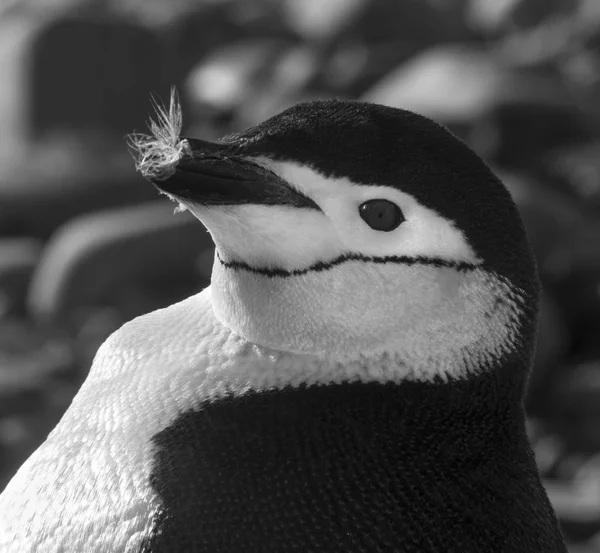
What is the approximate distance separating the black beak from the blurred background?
1.69m

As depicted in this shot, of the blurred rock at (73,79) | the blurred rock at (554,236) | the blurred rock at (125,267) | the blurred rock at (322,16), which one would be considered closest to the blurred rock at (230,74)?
the blurred rock at (322,16)

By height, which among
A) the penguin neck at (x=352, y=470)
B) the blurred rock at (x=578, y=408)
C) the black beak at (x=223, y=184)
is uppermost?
the black beak at (x=223, y=184)

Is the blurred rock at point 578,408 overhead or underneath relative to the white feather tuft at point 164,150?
underneath

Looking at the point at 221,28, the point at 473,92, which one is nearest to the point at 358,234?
the point at 473,92

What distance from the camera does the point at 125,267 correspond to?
9.20 feet

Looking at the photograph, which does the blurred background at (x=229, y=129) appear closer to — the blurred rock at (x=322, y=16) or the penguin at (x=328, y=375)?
the blurred rock at (x=322, y=16)

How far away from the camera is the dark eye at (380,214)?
53 centimetres

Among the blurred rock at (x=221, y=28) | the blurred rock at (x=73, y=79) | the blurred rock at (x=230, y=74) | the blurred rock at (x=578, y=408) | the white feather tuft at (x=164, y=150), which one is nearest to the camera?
the white feather tuft at (x=164, y=150)

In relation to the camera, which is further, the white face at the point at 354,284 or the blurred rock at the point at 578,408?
the blurred rock at the point at 578,408

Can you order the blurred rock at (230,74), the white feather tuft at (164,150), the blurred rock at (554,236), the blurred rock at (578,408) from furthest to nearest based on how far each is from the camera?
the blurred rock at (230,74), the blurred rock at (554,236), the blurred rock at (578,408), the white feather tuft at (164,150)

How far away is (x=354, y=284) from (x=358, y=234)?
0.09 feet

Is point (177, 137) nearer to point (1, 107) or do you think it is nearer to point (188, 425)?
point (188, 425)

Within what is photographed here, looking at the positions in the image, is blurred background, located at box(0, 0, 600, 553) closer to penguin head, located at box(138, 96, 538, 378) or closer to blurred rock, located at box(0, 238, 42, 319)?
blurred rock, located at box(0, 238, 42, 319)

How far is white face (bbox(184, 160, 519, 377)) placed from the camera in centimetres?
53
